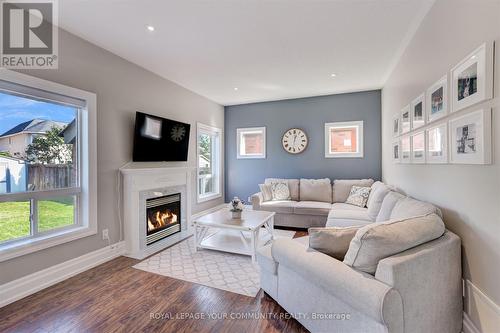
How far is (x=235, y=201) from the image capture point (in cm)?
353

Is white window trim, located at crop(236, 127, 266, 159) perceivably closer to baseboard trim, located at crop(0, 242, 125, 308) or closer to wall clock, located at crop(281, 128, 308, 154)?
wall clock, located at crop(281, 128, 308, 154)

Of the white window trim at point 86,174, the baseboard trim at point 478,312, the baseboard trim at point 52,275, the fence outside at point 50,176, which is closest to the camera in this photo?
the baseboard trim at point 478,312

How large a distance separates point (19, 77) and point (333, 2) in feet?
10.1

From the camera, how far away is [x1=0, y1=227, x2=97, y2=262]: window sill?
2189 mm

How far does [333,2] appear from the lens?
2.18 metres

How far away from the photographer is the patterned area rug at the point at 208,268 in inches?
97.7

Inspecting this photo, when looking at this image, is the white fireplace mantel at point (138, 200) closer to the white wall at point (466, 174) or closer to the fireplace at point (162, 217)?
the fireplace at point (162, 217)

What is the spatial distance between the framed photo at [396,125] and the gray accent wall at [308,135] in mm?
1171

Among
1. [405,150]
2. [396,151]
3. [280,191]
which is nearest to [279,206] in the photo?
[280,191]

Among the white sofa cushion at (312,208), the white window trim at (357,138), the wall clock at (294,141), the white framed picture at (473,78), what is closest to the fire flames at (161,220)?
the white sofa cushion at (312,208)

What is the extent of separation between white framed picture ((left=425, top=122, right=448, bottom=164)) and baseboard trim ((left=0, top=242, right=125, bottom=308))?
3.90m

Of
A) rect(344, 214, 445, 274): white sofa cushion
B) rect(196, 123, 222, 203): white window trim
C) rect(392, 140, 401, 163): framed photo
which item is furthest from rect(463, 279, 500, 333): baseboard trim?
rect(196, 123, 222, 203): white window trim

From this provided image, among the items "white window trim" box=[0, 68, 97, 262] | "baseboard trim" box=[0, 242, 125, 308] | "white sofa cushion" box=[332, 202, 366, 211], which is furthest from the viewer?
"white sofa cushion" box=[332, 202, 366, 211]

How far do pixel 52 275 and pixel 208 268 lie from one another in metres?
1.65
